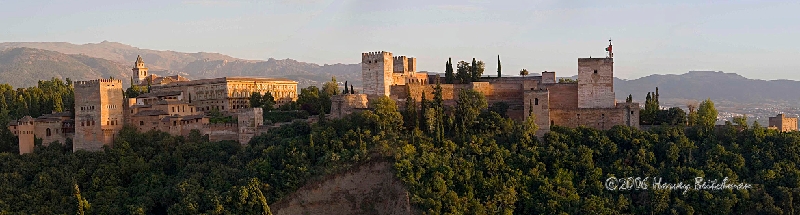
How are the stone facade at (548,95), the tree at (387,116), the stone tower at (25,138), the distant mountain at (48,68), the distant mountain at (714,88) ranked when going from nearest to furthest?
the tree at (387,116), the stone facade at (548,95), the stone tower at (25,138), the distant mountain at (714,88), the distant mountain at (48,68)

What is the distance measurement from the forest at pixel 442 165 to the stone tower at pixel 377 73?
3225 millimetres

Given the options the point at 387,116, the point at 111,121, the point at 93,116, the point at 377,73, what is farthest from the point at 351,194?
the point at 93,116

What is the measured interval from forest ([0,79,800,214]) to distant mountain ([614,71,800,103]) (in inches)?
3340

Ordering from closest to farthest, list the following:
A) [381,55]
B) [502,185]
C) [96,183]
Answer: [502,185] < [96,183] < [381,55]

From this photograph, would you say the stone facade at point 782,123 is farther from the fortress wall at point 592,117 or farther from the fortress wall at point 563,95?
the fortress wall at point 563,95

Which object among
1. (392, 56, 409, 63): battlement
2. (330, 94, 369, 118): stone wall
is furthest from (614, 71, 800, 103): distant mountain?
(330, 94, 369, 118): stone wall

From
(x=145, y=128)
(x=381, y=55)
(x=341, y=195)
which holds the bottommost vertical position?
(x=341, y=195)

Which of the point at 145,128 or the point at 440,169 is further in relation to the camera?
the point at 145,128

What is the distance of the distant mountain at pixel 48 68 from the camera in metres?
143

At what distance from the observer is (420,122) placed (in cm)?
3866

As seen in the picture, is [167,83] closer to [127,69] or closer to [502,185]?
[502,185]

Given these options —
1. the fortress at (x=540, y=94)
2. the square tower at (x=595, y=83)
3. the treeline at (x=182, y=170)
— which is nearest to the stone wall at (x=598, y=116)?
the fortress at (x=540, y=94)

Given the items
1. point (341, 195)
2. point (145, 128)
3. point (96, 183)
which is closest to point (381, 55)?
point (341, 195)

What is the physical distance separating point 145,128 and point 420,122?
14.5 meters
